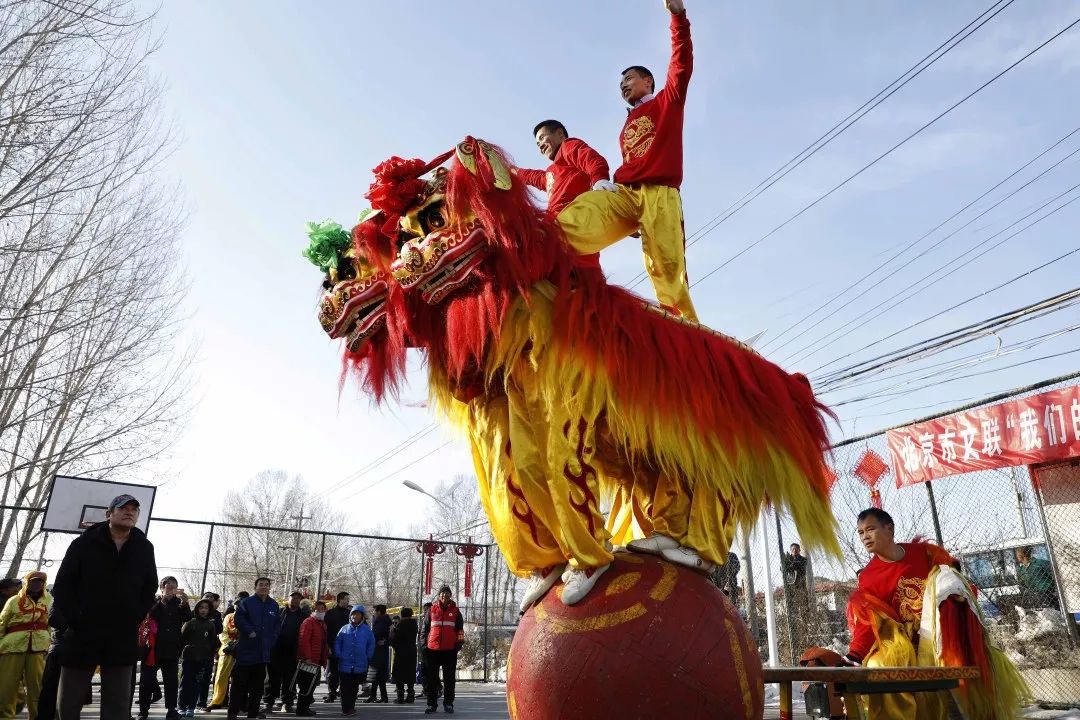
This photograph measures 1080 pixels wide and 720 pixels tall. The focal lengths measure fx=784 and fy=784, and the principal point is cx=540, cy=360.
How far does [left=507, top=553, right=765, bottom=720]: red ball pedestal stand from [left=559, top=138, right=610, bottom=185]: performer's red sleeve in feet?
5.68

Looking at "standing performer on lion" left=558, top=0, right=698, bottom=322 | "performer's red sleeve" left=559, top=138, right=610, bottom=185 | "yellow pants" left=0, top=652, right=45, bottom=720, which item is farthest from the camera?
"yellow pants" left=0, top=652, right=45, bottom=720

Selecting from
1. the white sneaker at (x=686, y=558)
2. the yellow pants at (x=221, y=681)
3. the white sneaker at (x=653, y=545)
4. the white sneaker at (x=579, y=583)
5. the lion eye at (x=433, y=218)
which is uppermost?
the lion eye at (x=433, y=218)

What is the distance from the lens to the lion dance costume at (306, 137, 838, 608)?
2.75 m

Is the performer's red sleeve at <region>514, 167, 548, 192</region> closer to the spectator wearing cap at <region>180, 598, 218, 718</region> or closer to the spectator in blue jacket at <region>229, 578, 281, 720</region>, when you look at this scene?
the spectator in blue jacket at <region>229, 578, 281, 720</region>

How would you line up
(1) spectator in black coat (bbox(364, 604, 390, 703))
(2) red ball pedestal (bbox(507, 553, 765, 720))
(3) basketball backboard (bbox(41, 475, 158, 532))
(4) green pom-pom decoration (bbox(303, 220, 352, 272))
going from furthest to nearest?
(1) spectator in black coat (bbox(364, 604, 390, 703)), (3) basketball backboard (bbox(41, 475, 158, 532)), (4) green pom-pom decoration (bbox(303, 220, 352, 272)), (2) red ball pedestal (bbox(507, 553, 765, 720))

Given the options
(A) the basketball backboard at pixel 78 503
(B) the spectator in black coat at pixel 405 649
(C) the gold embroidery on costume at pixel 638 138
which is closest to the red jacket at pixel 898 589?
(C) the gold embroidery on costume at pixel 638 138

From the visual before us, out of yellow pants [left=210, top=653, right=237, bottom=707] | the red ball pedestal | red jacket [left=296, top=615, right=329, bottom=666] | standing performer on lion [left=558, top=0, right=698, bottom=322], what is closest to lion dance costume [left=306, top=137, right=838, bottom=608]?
the red ball pedestal

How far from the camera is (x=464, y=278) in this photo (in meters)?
2.75

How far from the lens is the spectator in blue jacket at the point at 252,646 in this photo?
8.97 meters

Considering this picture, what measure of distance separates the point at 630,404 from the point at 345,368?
112cm

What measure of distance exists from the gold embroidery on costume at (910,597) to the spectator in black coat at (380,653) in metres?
9.60

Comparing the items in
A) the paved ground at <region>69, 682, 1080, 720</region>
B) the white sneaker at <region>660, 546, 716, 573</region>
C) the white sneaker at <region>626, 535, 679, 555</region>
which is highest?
the white sneaker at <region>626, 535, 679, 555</region>

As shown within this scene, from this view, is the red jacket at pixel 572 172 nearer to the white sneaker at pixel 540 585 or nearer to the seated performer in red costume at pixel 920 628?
the white sneaker at pixel 540 585

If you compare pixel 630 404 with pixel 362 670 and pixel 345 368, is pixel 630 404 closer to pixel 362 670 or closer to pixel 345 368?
pixel 345 368
